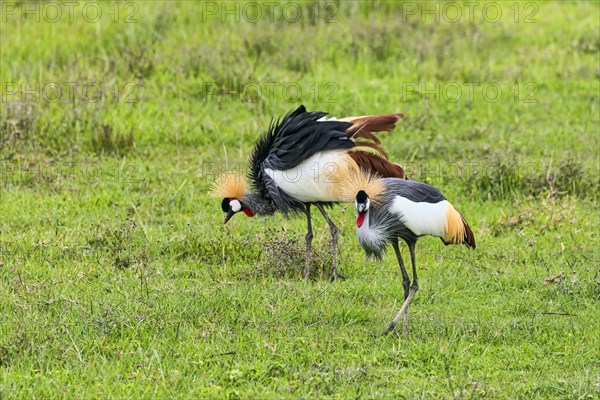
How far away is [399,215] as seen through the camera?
18.8ft

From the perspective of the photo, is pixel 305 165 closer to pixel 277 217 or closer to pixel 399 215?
pixel 399 215

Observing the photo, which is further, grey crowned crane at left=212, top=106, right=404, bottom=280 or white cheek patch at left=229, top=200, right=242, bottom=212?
white cheek patch at left=229, top=200, right=242, bottom=212

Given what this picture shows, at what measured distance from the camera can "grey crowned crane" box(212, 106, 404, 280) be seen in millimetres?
6797

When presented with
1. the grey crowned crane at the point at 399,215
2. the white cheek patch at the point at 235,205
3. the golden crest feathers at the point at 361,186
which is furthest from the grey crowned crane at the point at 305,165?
the grey crowned crane at the point at 399,215

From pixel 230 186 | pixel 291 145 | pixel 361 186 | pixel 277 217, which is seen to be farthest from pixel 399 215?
pixel 277 217

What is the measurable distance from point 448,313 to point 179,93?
516 centimetres

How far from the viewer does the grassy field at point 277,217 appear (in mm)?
5297

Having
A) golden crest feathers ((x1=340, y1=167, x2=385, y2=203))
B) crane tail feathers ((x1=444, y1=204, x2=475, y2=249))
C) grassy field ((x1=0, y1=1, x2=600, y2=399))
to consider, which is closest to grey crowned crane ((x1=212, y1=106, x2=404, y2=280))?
grassy field ((x1=0, y1=1, x2=600, y2=399))

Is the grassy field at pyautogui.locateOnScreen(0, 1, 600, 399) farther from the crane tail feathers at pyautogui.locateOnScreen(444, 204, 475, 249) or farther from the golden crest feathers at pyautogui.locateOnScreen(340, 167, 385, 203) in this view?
the golden crest feathers at pyautogui.locateOnScreen(340, 167, 385, 203)

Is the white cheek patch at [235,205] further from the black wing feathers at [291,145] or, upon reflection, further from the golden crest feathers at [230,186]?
the black wing feathers at [291,145]

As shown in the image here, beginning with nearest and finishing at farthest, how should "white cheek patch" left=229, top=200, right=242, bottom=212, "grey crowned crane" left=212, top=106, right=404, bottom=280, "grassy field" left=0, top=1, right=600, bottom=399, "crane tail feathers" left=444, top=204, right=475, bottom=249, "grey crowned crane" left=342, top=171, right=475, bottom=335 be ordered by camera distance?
"grassy field" left=0, top=1, right=600, bottom=399, "grey crowned crane" left=342, top=171, right=475, bottom=335, "crane tail feathers" left=444, top=204, right=475, bottom=249, "grey crowned crane" left=212, top=106, right=404, bottom=280, "white cheek patch" left=229, top=200, right=242, bottom=212

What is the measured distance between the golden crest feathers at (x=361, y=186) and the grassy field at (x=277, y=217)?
722 mm

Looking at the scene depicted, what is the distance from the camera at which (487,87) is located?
11.3 meters

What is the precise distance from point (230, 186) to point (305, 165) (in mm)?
661
